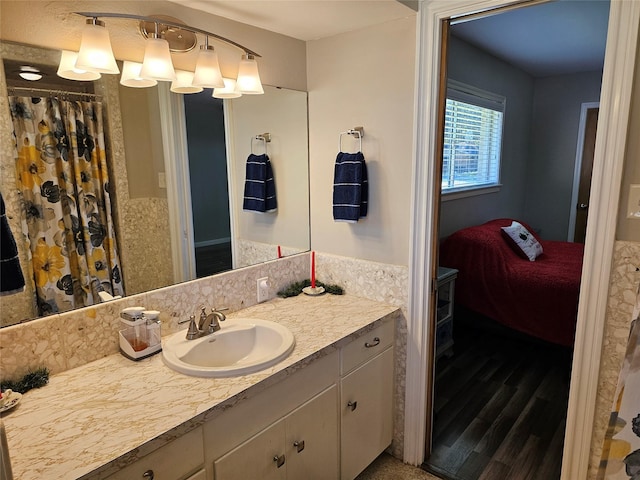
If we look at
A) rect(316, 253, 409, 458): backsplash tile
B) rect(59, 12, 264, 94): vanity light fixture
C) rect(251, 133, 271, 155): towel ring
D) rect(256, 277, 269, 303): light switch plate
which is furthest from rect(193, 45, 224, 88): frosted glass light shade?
rect(316, 253, 409, 458): backsplash tile

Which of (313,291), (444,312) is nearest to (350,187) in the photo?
(313,291)

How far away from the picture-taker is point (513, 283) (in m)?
3.18

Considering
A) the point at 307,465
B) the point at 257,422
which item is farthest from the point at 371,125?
the point at 307,465

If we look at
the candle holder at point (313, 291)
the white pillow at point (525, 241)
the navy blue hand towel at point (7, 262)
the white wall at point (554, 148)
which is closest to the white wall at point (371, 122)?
the candle holder at point (313, 291)

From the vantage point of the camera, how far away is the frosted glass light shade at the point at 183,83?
5.55 ft

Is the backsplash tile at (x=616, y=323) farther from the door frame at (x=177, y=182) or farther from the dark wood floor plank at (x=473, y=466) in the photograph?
the door frame at (x=177, y=182)

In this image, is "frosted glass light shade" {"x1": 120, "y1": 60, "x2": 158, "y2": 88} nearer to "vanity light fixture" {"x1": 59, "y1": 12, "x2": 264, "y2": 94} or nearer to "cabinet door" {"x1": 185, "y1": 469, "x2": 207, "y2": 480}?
"vanity light fixture" {"x1": 59, "y1": 12, "x2": 264, "y2": 94}

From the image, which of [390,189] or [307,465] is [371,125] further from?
[307,465]

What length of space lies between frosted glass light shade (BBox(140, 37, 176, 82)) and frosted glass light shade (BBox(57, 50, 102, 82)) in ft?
0.65

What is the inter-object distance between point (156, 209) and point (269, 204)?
0.65 meters

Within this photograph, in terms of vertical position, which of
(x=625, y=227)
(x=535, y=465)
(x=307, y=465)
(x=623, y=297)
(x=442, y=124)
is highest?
(x=442, y=124)

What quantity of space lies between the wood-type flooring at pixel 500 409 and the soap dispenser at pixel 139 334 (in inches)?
58.5

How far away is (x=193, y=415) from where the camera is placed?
3.88 feet

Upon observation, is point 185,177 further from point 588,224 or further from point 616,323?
point 616,323
